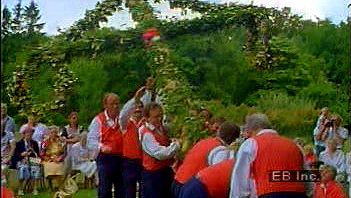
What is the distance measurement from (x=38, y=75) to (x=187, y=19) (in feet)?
4.07

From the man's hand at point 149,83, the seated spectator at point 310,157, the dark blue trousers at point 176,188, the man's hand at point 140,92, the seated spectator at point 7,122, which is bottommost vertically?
the dark blue trousers at point 176,188

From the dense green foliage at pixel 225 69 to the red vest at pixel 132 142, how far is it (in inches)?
12.3

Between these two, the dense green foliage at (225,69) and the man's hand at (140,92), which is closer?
the dense green foliage at (225,69)

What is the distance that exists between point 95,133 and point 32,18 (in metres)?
1.03

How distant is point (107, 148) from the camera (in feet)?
25.3

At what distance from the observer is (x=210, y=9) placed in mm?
7418

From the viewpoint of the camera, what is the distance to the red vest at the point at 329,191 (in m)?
6.79

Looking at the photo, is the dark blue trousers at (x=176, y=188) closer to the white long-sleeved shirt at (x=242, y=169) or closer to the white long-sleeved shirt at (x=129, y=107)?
the white long-sleeved shirt at (x=129, y=107)

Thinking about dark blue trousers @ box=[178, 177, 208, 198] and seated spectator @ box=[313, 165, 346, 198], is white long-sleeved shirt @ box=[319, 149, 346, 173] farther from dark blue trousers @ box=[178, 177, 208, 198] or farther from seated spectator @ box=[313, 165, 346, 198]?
dark blue trousers @ box=[178, 177, 208, 198]

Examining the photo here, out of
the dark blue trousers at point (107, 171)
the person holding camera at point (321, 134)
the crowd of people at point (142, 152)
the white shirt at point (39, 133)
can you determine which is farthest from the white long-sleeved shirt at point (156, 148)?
the person holding camera at point (321, 134)

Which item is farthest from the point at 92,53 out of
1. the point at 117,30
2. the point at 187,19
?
the point at 187,19

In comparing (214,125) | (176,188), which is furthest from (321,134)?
(176,188)

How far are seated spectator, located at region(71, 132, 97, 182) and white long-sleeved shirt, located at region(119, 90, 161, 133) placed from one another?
0.34m

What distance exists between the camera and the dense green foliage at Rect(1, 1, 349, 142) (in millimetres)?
7012
